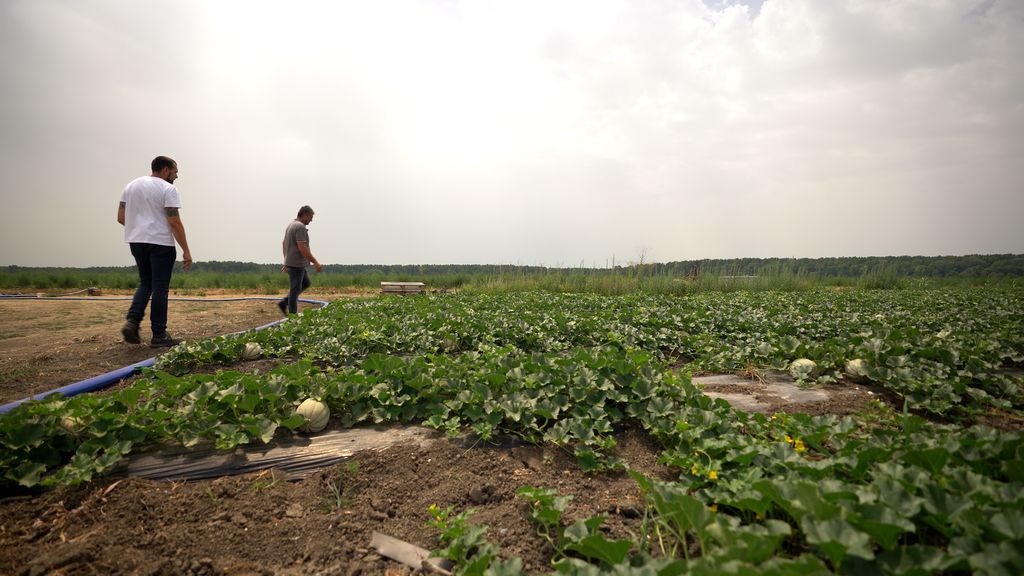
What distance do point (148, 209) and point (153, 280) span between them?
859 millimetres

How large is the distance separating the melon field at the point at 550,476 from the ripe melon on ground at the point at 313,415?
0.08 m

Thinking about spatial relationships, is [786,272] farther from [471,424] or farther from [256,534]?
[256,534]

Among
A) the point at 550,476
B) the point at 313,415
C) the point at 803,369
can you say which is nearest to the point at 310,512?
the point at 313,415

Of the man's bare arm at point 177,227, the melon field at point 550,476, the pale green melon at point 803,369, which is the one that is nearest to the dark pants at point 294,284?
the man's bare arm at point 177,227

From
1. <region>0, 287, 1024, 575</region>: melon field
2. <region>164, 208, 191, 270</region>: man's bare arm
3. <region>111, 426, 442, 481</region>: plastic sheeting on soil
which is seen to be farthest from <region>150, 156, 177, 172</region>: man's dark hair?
<region>111, 426, 442, 481</region>: plastic sheeting on soil

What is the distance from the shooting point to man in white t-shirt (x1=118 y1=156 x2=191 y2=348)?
5.15 m

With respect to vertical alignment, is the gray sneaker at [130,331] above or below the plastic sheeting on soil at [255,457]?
above

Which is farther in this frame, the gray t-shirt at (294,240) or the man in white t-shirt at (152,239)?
the gray t-shirt at (294,240)

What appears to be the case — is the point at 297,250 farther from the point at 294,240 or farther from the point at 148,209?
the point at 148,209

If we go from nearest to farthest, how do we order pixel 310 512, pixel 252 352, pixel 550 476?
pixel 310 512, pixel 550 476, pixel 252 352

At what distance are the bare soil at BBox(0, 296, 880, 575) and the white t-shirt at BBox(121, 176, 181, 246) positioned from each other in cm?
413

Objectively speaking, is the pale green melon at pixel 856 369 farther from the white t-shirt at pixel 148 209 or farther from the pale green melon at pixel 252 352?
the white t-shirt at pixel 148 209

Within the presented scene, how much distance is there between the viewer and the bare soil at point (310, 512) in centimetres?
163

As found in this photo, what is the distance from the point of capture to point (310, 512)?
1.92 meters
